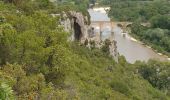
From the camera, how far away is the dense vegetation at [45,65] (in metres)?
8.11

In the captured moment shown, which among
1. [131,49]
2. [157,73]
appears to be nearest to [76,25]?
[157,73]

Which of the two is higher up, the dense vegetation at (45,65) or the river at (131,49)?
the dense vegetation at (45,65)

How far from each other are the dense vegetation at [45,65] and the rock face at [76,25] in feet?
2.31

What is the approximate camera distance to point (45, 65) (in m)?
10.1

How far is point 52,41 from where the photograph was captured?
11008mm

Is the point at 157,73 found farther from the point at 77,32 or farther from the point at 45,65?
the point at 45,65

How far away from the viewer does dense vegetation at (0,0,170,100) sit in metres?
8.11

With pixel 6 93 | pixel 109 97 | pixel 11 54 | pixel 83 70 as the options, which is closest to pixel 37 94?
pixel 11 54

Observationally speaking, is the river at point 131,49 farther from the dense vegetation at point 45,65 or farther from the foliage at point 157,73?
the dense vegetation at point 45,65

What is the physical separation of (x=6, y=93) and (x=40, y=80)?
376 cm

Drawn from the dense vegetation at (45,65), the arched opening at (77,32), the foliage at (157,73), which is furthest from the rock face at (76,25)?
the foliage at (157,73)

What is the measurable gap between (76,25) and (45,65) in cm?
1079

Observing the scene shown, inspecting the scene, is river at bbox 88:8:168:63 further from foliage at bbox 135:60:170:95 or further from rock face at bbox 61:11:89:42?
rock face at bbox 61:11:89:42

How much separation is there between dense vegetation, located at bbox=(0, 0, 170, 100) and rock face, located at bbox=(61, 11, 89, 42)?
703mm
